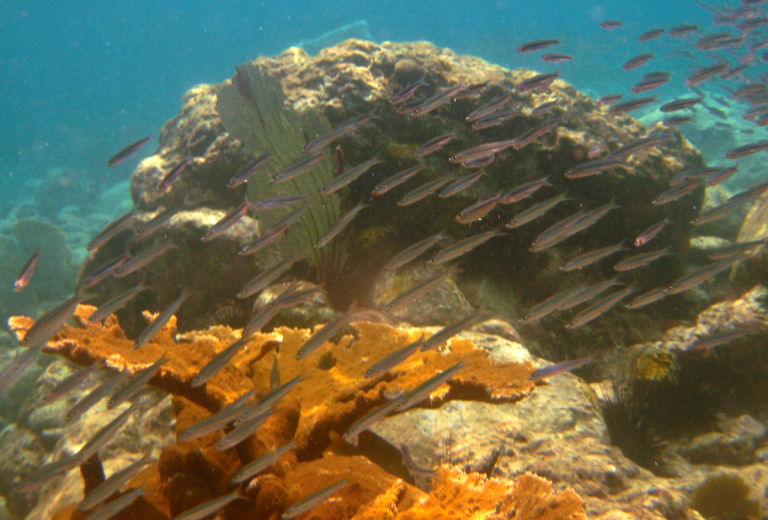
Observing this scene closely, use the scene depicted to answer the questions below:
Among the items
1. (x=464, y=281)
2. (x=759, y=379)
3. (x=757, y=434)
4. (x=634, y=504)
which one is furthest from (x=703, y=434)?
(x=464, y=281)

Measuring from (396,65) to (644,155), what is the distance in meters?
4.80

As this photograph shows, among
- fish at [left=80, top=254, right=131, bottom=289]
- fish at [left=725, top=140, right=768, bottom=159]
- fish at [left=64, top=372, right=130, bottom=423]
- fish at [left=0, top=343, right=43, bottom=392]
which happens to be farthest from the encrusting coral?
fish at [left=725, top=140, right=768, bottom=159]

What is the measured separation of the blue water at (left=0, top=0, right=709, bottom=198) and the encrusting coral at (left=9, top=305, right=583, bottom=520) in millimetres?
42618

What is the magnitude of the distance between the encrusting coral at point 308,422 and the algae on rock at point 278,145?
239 centimetres

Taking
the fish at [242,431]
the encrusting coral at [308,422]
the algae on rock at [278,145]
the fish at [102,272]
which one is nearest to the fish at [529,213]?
the encrusting coral at [308,422]

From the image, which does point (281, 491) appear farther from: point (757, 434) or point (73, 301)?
point (757, 434)

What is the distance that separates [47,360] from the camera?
1025 centimetres

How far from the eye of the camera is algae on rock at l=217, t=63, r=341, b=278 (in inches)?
255

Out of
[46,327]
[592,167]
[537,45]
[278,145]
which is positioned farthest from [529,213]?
[46,327]

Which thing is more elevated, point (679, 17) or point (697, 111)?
point (679, 17)

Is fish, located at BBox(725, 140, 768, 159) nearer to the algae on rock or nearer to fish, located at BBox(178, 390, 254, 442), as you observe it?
the algae on rock

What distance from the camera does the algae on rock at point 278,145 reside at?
255 inches

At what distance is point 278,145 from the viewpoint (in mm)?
6949

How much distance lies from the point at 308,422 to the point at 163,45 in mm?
95472
